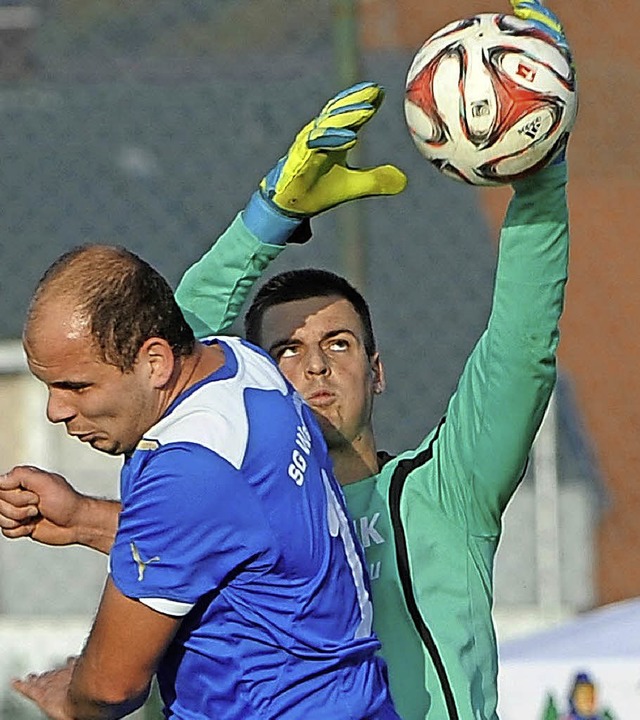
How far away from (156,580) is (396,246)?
7.81 m

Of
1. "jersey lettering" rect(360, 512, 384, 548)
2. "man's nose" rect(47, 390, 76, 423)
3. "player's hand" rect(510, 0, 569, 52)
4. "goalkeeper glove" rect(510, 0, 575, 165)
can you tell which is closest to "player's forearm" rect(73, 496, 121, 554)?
"man's nose" rect(47, 390, 76, 423)

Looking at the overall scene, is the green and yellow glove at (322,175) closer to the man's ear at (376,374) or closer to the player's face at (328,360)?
the player's face at (328,360)

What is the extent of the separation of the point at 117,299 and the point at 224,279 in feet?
2.98

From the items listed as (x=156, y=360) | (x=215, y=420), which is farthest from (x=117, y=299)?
(x=215, y=420)

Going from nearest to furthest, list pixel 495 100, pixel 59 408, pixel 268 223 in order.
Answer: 1. pixel 59 408
2. pixel 495 100
3. pixel 268 223

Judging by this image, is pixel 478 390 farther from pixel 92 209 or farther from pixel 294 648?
pixel 92 209

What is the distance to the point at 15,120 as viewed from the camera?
12633 millimetres

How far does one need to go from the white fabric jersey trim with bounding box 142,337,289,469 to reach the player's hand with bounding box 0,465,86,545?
364 mm

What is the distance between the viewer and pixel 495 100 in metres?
3.08

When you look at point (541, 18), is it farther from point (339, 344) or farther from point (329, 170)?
point (339, 344)

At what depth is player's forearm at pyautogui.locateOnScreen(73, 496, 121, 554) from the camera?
3107 mm

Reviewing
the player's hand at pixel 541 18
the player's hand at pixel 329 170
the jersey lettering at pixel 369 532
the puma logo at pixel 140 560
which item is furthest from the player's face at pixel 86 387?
the player's hand at pixel 541 18

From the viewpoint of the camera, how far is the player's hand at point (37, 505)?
309 cm

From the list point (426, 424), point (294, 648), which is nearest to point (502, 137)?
point (294, 648)
